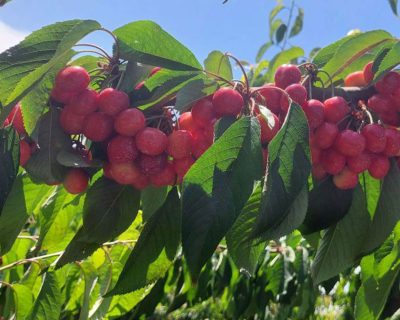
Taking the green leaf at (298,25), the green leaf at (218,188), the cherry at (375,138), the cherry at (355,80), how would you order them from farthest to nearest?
the green leaf at (298,25) < the cherry at (355,80) < the cherry at (375,138) < the green leaf at (218,188)

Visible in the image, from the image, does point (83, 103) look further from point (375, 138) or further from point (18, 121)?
point (375, 138)

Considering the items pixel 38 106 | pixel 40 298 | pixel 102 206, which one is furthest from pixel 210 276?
pixel 38 106

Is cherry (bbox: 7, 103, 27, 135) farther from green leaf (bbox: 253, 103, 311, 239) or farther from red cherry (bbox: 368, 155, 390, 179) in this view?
red cherry (bbox: 368, 155, 390, 179)

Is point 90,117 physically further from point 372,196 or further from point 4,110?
point 372,196

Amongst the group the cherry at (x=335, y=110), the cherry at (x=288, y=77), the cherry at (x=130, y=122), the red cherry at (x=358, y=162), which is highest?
the cherry at (x=130, y=122)

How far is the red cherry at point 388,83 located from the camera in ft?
2.78

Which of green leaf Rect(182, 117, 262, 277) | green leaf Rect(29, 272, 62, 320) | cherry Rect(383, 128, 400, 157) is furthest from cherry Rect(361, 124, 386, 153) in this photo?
green leaf Rect(29, 272, 62, 320)

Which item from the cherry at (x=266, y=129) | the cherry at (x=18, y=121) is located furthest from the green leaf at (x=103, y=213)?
the cherry at (x=266, y=129)

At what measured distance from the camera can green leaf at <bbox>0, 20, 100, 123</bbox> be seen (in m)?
0.71

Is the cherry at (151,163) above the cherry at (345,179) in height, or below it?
above

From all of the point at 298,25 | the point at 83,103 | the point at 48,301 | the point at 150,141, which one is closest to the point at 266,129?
the point at 150,141

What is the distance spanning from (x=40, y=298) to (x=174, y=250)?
529 mm

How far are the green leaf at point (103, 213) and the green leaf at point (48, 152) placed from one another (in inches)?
3.6

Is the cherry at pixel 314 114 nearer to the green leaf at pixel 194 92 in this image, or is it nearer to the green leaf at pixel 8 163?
the green leaf at pixel 194 92
